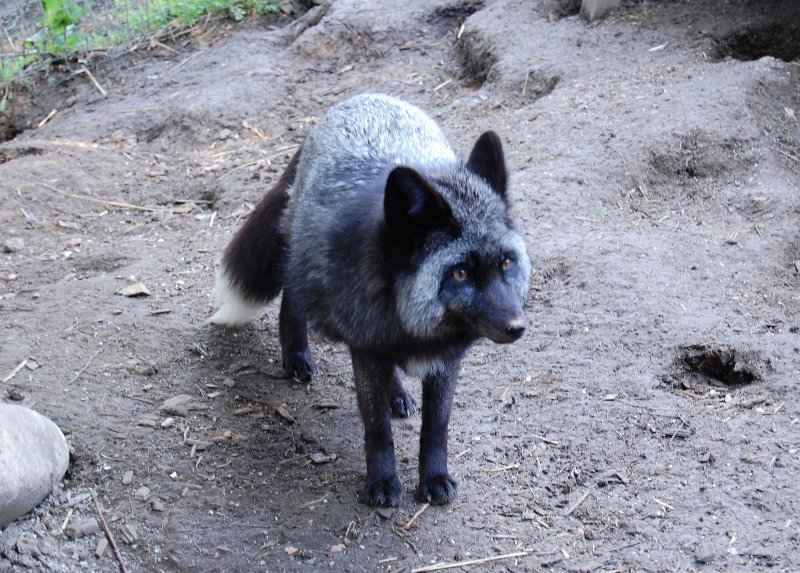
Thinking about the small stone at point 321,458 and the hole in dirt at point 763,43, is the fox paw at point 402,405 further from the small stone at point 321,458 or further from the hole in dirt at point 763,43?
the hole in dirt at point 763,43

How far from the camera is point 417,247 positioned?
396 cm

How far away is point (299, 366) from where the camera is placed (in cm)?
566

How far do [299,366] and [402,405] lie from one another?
77 cm

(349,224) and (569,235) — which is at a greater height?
(349,224)

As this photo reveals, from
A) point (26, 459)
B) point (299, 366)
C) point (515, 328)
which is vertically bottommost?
point (299, 366)

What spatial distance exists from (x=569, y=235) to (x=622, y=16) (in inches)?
152

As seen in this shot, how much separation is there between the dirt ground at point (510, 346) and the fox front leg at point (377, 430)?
0.34 ft

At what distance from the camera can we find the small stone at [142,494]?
4406 millimetres

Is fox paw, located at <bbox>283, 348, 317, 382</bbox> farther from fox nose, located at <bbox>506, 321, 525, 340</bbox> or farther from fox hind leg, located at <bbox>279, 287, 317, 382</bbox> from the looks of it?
fox nose, located at <bbox>506, 321, 525, 340</bbox>

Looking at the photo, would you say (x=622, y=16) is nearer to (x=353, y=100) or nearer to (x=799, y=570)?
(x=353, y=100)

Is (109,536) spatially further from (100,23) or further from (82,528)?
(100,23)

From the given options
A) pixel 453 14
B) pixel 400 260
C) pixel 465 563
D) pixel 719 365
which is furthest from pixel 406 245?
pixel 453 14

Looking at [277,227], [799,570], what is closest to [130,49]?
[277,227]

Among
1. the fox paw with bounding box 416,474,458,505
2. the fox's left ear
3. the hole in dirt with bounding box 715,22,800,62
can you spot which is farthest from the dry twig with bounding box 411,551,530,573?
the hole in dirt with bounding box 715,22,800,62
